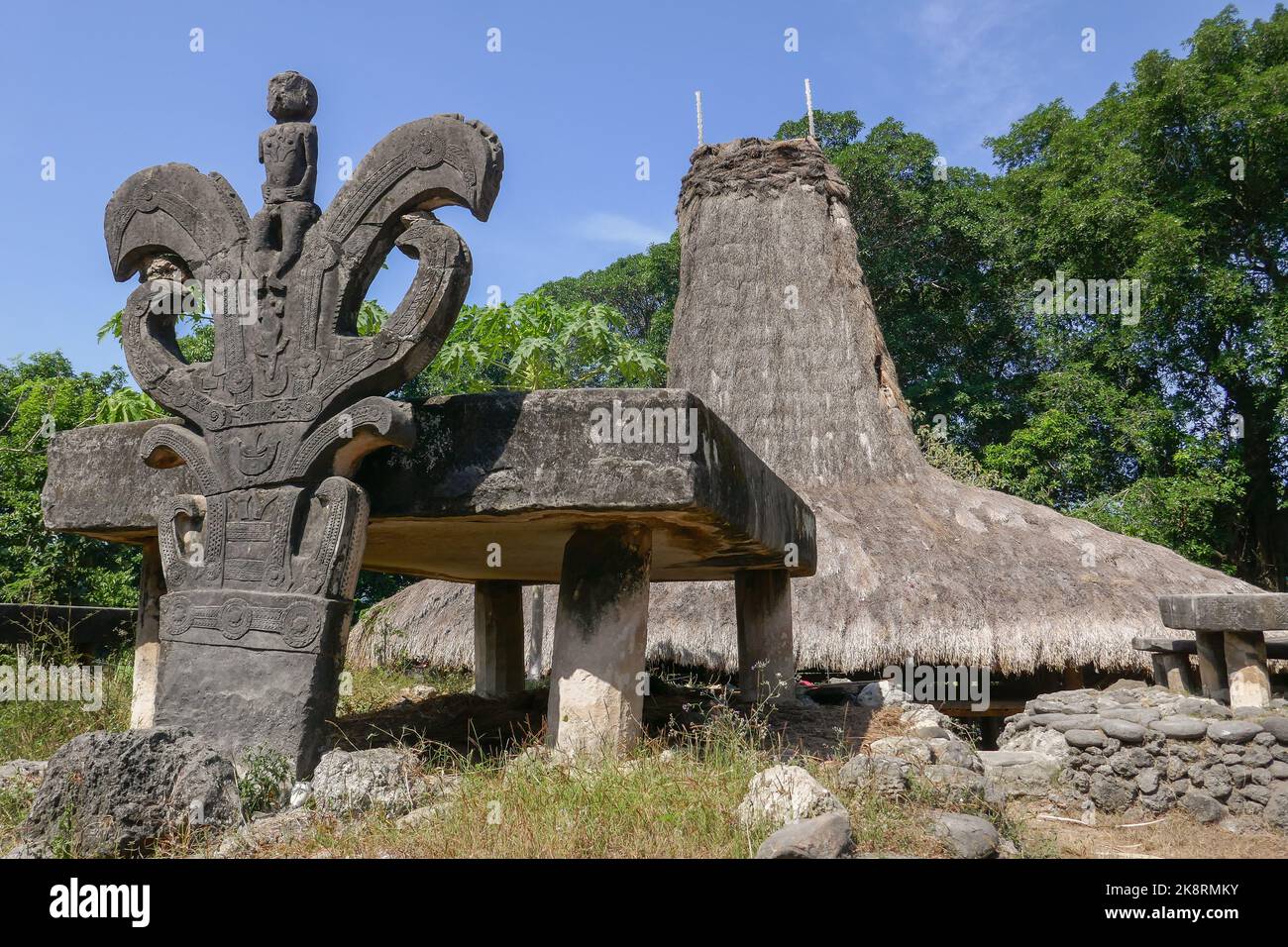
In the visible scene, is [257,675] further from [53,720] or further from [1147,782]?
[1147,782]

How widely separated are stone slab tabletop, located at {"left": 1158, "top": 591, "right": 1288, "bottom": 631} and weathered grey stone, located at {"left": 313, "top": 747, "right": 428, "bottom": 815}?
220 inches

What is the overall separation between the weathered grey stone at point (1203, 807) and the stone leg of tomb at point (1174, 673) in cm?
259

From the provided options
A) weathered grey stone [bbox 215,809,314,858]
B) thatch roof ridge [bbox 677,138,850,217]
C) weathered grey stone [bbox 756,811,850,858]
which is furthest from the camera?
thatch roof ridge [bbox 677,138,850,217]

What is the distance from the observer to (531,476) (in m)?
4.00

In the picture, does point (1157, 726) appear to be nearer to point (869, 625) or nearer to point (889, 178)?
point (869, 625)

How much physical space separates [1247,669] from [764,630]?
10.9 feet

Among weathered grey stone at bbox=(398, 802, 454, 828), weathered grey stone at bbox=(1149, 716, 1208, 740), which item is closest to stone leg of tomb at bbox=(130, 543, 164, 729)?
weathered grey stone at bbox=(398, 802, 454, 828)

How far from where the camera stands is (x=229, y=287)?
173 inches

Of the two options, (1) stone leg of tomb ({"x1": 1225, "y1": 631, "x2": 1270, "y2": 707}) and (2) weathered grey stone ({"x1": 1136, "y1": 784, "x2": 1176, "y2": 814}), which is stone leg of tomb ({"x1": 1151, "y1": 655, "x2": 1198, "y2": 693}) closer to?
(1) stone leg of tomb ({"x1": 1225, "y1": 631, "x2": 1270, "y2": 707})

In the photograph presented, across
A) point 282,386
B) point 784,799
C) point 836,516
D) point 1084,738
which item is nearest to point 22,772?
point 282,386

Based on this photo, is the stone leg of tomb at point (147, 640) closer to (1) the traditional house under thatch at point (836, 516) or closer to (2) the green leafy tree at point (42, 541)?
(1) the traditional house under thatch at point (836, 516)

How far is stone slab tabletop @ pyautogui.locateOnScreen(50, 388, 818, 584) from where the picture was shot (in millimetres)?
3896

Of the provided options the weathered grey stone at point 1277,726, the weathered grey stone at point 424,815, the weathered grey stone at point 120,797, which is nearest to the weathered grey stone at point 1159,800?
the weathered grey stone at point 1277,726

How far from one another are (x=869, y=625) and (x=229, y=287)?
693cm
